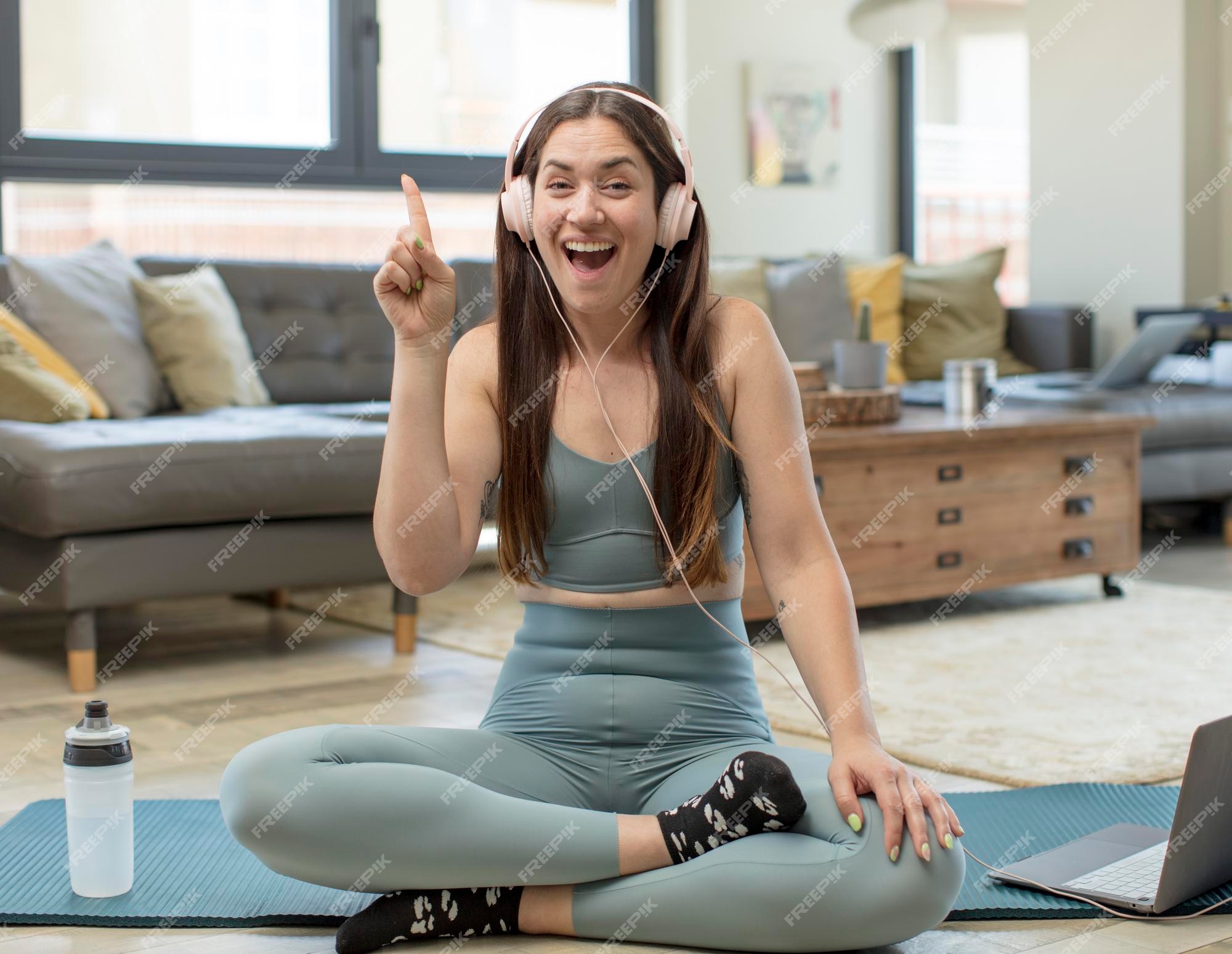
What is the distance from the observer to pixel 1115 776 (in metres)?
2.07

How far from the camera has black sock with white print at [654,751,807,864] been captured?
4.33 ft

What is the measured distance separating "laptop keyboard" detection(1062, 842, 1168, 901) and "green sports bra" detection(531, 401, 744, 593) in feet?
1.82

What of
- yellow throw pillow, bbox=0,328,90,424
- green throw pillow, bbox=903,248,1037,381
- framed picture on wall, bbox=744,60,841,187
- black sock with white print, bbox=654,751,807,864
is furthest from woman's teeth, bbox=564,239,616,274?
framed picture on wall, bbox=744,60,841,187

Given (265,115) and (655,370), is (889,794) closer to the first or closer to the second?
(655,370)

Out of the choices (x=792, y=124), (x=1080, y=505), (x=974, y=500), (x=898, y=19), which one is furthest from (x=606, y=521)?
(x=792, y=124)

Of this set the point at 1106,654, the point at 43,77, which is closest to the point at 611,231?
the point at 1106,654

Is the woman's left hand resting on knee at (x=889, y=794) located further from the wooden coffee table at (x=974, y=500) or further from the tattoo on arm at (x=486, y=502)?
the wooden coffee table at (x=974, y=500)

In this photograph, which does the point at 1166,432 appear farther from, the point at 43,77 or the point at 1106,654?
the point at 43,77

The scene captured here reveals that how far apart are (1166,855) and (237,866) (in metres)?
1.03

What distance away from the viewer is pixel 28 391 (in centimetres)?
303

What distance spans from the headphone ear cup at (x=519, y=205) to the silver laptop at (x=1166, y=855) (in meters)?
0.82

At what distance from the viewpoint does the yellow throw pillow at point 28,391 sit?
3.00 m

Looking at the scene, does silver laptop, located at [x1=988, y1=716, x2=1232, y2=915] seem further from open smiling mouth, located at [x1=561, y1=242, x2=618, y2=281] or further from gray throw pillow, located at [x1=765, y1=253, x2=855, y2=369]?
gray throw pillow, located at [x1=765, y1=253, x2=855, y2=369]

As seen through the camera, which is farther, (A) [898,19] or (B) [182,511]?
(A) [898,19]
